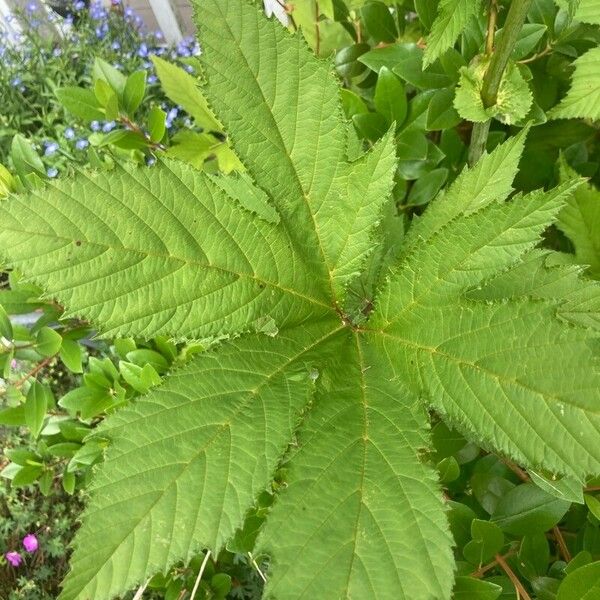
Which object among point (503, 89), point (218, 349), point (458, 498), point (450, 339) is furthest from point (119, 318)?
point (458, 498)

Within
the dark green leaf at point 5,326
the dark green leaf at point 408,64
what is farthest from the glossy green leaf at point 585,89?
the dark green leaf at point 5,326

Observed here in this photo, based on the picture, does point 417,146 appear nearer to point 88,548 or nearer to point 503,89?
point 503,89

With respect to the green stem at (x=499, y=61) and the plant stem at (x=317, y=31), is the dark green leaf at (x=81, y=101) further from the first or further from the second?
the green stem at (x=499, y=61)

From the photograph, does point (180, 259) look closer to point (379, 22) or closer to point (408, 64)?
point (408, 64)

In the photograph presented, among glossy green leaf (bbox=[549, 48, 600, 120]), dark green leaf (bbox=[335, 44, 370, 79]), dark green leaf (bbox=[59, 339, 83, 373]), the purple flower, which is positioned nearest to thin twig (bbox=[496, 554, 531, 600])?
glossy green leaf (bbox=[549, 48, 600, 120])

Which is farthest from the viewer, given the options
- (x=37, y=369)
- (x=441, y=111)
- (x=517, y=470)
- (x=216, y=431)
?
(x=37, y=369)

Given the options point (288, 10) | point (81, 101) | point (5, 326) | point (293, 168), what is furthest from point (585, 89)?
point (5, 326)

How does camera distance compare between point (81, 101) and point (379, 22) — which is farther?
point (81, 101)

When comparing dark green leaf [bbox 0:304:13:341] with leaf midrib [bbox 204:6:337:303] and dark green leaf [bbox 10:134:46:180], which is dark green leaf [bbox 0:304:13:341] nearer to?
dark green leaf [bbox 10:134:46:180]
